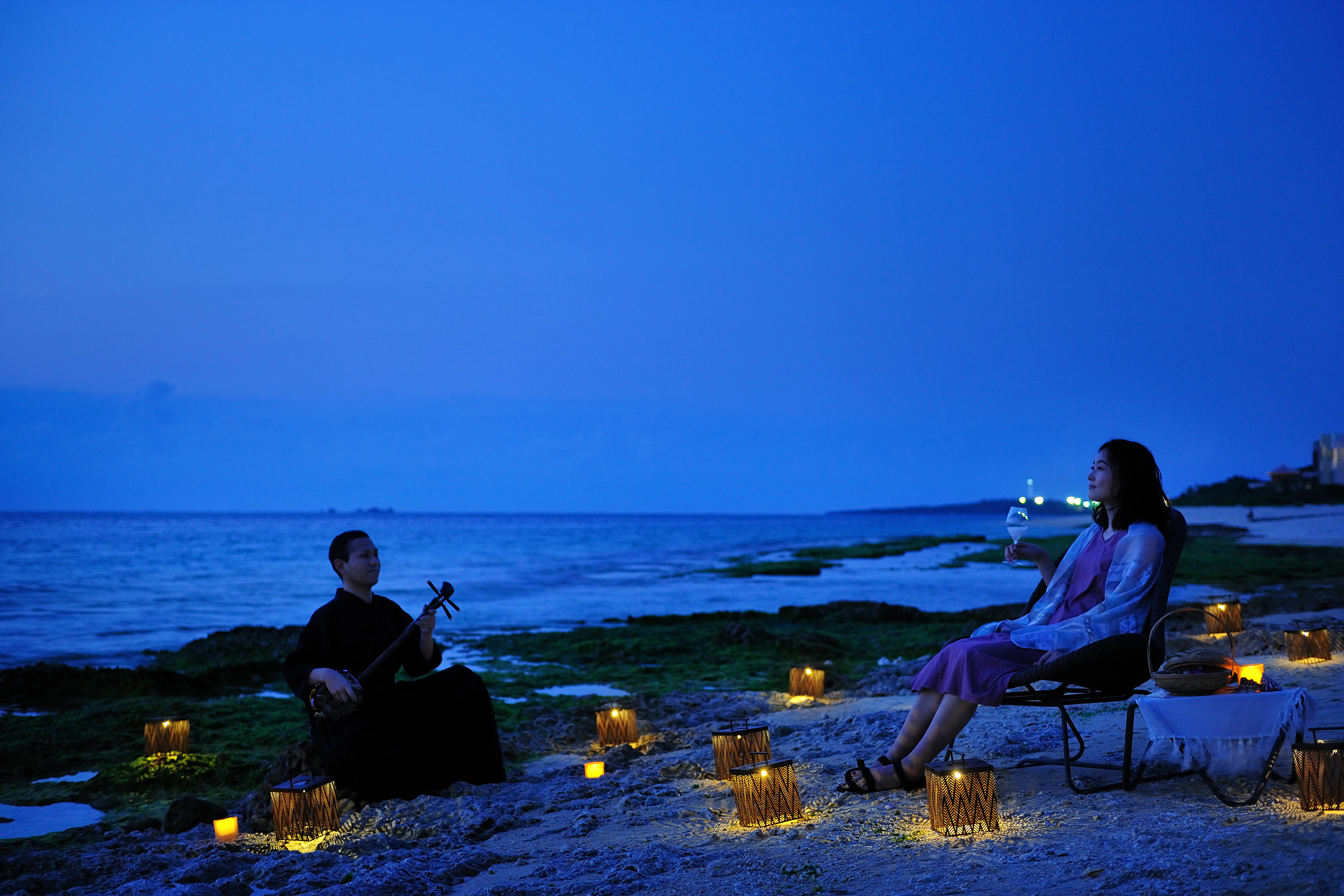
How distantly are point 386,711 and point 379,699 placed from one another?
0.26 feet

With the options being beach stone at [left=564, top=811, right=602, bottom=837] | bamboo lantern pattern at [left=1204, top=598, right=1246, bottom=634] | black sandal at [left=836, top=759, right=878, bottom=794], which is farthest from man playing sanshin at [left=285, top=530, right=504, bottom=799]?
bamboo lantern pattern at [left=1204, top=598, right=1246, bottom=634]

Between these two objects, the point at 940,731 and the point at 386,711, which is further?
the point at 386,711

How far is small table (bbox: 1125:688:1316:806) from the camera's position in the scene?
12.1 feet

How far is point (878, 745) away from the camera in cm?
581

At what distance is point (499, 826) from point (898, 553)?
122 ft

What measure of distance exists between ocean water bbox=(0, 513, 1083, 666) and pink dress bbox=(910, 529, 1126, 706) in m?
12.9

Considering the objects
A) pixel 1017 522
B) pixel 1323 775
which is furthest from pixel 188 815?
pixel 1323 775

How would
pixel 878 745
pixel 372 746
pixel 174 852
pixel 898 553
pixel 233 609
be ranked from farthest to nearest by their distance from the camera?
pixel 898 553
pixel 233 609
pixel 878 745
pixel 372 746
pixel 174 852

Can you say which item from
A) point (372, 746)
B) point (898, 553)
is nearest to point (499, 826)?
point (372, 746)

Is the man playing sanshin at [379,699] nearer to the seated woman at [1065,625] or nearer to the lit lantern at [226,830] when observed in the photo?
the lit lantern at [226,830]

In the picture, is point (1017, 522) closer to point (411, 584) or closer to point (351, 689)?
point (351, 689)

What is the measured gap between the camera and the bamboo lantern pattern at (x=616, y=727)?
273 inches

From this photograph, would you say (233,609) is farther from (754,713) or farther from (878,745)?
(878,745)

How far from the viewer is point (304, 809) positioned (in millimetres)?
4688
